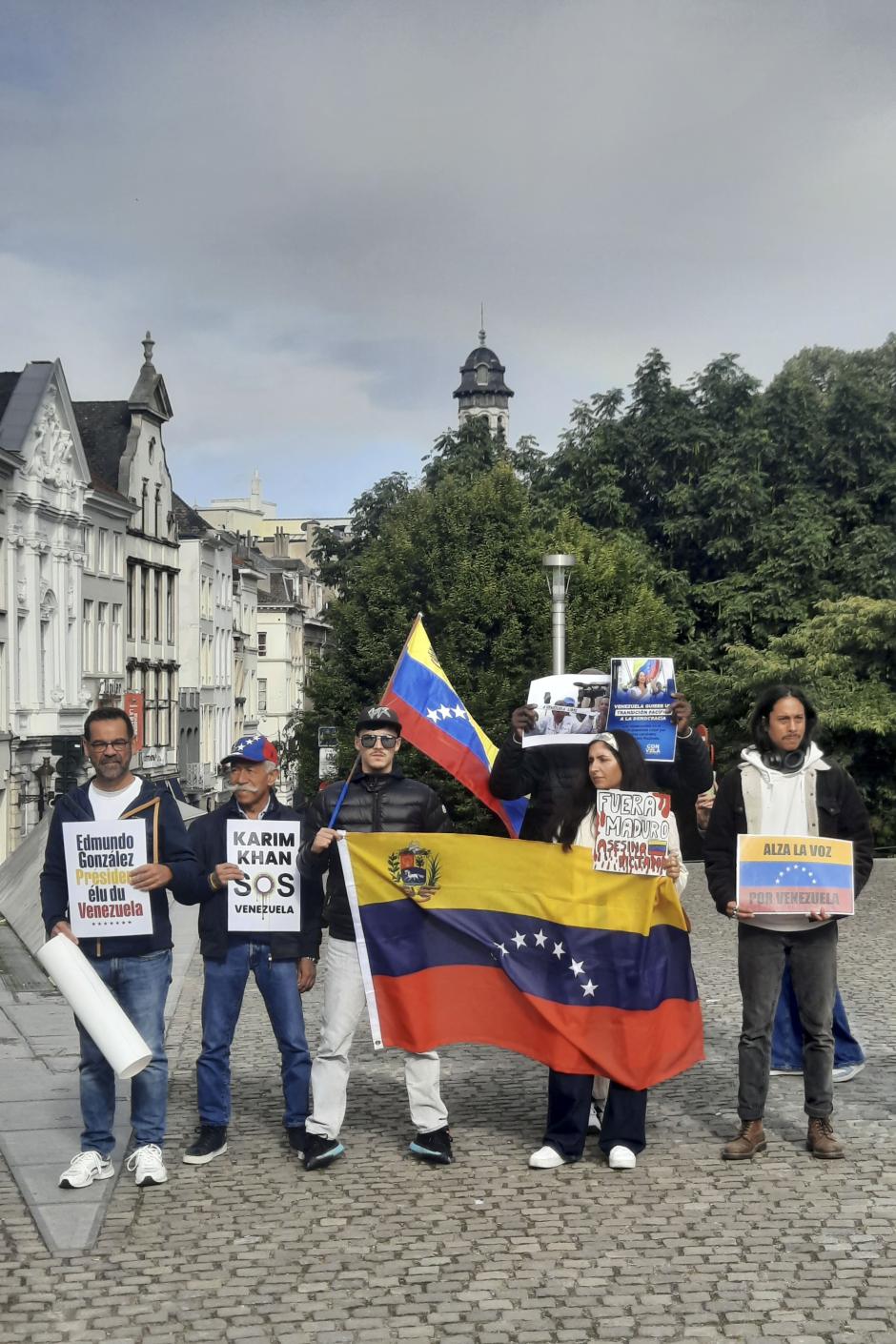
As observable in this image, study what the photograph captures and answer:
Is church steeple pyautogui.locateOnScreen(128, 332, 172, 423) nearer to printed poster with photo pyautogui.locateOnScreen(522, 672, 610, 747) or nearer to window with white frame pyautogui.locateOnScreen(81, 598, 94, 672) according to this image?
window with white frame pyautogui.locateOnScreen(81, 598, 94, 672)

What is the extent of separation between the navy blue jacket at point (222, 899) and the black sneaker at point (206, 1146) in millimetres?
788

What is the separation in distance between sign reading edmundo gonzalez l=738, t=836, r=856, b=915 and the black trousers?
41.5 inches

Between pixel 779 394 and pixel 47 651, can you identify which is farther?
pixel 47 651

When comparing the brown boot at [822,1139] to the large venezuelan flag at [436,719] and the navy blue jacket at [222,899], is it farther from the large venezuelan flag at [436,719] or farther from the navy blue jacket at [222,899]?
the large venezuelan flag at [436,719]

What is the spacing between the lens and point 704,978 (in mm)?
14102

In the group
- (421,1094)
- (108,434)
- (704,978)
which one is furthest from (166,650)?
(421,1094)

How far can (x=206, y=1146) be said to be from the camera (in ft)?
25.5

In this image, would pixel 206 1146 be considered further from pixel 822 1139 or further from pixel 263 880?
pixel 822 1139

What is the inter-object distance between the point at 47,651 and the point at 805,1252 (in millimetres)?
47732

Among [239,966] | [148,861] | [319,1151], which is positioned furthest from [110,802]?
[319,1151]

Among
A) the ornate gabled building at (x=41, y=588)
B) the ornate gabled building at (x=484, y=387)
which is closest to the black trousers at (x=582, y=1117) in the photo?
the ornate gabled building at (x=41, y=588)

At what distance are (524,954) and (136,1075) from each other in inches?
76.1

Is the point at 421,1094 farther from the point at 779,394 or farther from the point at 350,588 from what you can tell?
the point at 779,394

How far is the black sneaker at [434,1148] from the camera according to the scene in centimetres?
765
